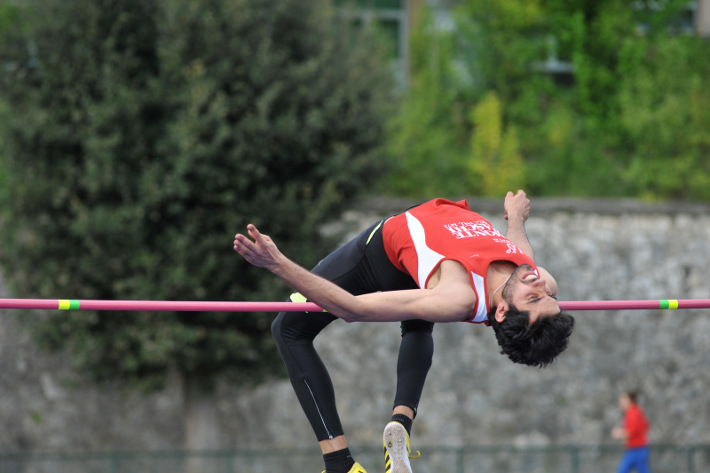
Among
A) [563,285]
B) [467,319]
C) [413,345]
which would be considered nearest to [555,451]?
[563,285]

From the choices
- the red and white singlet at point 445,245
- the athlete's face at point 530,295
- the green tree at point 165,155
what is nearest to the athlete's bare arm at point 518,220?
the red and white singlet at point 445,245

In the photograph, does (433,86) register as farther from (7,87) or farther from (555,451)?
(7,87)

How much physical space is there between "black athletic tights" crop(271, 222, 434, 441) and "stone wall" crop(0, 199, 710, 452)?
817cm

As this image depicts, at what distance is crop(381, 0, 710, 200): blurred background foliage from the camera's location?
16750mm

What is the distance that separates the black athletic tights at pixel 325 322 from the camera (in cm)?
491

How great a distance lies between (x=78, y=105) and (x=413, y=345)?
6380 mm

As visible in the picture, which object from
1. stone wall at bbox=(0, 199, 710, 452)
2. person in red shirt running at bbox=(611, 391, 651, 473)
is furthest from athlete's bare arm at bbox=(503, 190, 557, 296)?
stone wall at bbox=(0, 199, 710, 452)

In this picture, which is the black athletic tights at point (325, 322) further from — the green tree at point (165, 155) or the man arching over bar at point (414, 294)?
the green tree at point (165, 155)

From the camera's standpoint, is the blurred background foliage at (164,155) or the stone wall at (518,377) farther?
the stone wall at (518,377)

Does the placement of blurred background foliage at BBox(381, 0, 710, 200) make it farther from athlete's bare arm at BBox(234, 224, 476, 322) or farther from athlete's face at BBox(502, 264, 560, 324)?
athlete's bare arm at BBox(234, 224, 476, 322)

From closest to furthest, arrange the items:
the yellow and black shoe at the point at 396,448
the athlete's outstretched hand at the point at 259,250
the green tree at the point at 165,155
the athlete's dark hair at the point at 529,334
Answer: the athlete's outstretched hand at the point at 259,250, the athlete's dark hair at the point at 529,334, the yellow and black shoe at the point at 396,448, the green tree at the point at 165,155

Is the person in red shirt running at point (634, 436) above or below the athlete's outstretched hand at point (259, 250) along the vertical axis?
below

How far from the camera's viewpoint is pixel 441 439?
14.1 m

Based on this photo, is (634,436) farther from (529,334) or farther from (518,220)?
(529,334)
